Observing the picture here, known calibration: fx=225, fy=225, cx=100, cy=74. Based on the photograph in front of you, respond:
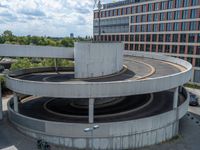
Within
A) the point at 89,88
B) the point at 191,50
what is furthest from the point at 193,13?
the point at 89,88

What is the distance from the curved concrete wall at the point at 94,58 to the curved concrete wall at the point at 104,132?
825 cm

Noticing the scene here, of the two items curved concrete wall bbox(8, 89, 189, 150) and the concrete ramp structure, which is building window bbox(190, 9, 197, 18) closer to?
the concrete ramp structure

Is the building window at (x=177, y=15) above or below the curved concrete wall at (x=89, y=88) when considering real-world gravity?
above

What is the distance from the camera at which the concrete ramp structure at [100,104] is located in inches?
893

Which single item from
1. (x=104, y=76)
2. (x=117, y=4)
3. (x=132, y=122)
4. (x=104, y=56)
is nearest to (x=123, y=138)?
Answer: (x=132, y=122)

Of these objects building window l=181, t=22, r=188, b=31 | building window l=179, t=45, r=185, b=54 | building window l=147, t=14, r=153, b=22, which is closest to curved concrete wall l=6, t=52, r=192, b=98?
building window l=179, t=45, r=185, b=54

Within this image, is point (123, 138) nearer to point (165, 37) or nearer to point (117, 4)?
point (165, 37)

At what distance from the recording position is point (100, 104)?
29.7 m

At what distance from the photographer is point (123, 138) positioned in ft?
78.2

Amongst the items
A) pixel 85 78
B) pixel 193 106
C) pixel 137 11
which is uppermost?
pixel 137 11

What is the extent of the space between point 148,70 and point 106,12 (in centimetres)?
5851

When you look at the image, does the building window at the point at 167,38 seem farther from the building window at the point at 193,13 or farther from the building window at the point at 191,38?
the building window at the point at 193,13

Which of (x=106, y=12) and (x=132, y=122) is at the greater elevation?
(x=106, y=12)

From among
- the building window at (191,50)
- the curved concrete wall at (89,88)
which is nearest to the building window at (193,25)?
the building window at (191,50)
